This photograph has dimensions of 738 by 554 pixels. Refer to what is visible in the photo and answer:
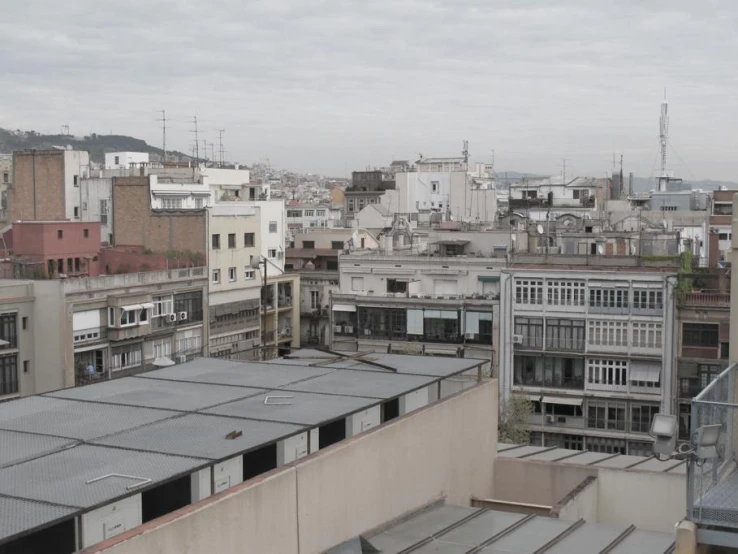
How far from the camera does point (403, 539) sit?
1600cm

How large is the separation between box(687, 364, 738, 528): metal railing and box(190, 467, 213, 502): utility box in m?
6.40

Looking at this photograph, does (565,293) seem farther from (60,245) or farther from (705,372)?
(60,245)

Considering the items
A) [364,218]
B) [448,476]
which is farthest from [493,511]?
[364,218]

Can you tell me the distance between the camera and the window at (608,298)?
47.1 m

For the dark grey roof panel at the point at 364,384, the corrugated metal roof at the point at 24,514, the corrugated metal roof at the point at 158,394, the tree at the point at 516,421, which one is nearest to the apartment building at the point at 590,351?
the tree at the point at 516,421

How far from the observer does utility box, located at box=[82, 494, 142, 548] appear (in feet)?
39.1

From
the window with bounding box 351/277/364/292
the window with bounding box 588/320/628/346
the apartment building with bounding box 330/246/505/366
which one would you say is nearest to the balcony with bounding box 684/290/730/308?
the window with bounding box 588/320/628/346

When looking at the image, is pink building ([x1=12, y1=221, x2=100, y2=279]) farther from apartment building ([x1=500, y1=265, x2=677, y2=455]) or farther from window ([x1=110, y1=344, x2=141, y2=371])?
apartment building ([x1=500, y1=265, x2=677, y2=455])

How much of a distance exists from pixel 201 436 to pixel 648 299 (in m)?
35.2

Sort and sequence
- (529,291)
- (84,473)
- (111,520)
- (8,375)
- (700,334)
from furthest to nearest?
1. (529,291)
2. (700,334)
3. (8,375)
4. (84,473)
5. (111,520)

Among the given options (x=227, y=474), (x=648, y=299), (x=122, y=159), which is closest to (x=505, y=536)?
(x=227, y=474)

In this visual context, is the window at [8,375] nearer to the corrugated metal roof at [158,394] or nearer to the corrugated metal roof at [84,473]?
the corrugated metal roof at [158,394]

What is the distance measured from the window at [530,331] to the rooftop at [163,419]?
27746mm

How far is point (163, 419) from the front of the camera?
15812 mm
